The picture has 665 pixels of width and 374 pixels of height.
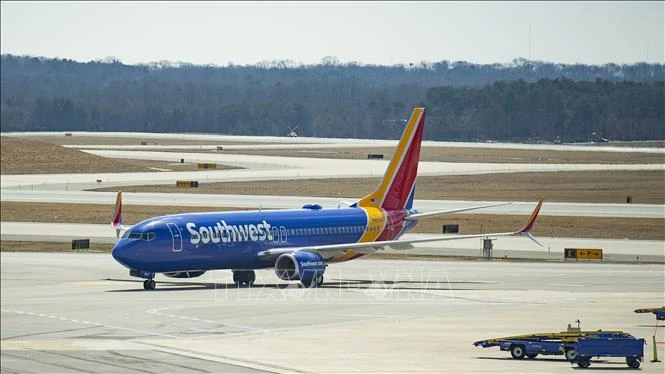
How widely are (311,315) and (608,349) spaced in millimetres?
15730

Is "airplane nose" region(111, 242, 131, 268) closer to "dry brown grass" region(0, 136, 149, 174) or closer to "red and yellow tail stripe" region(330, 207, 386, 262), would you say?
"dry brown grass" region(0, 136, 149, 174)

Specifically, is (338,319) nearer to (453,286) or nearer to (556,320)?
(556,320)

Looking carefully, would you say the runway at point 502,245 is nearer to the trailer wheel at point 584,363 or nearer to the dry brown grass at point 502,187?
the dry brown grass at point 502,187

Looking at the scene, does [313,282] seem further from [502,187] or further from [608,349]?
[502,187]

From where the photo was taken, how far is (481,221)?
105 metres

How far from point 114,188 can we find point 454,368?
91373 millimetres

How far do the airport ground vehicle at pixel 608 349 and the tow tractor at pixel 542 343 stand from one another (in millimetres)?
771

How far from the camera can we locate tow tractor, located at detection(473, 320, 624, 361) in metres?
45.2

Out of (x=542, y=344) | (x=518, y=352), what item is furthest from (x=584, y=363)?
(x=518, y=352)

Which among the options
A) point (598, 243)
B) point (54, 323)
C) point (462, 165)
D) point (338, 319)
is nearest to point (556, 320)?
point (338, 319)

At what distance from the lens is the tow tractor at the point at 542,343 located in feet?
148

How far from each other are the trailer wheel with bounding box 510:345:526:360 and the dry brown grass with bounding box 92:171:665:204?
7479 cm

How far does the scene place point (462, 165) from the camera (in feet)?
582

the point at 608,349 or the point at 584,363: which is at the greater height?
the point at 608,349
